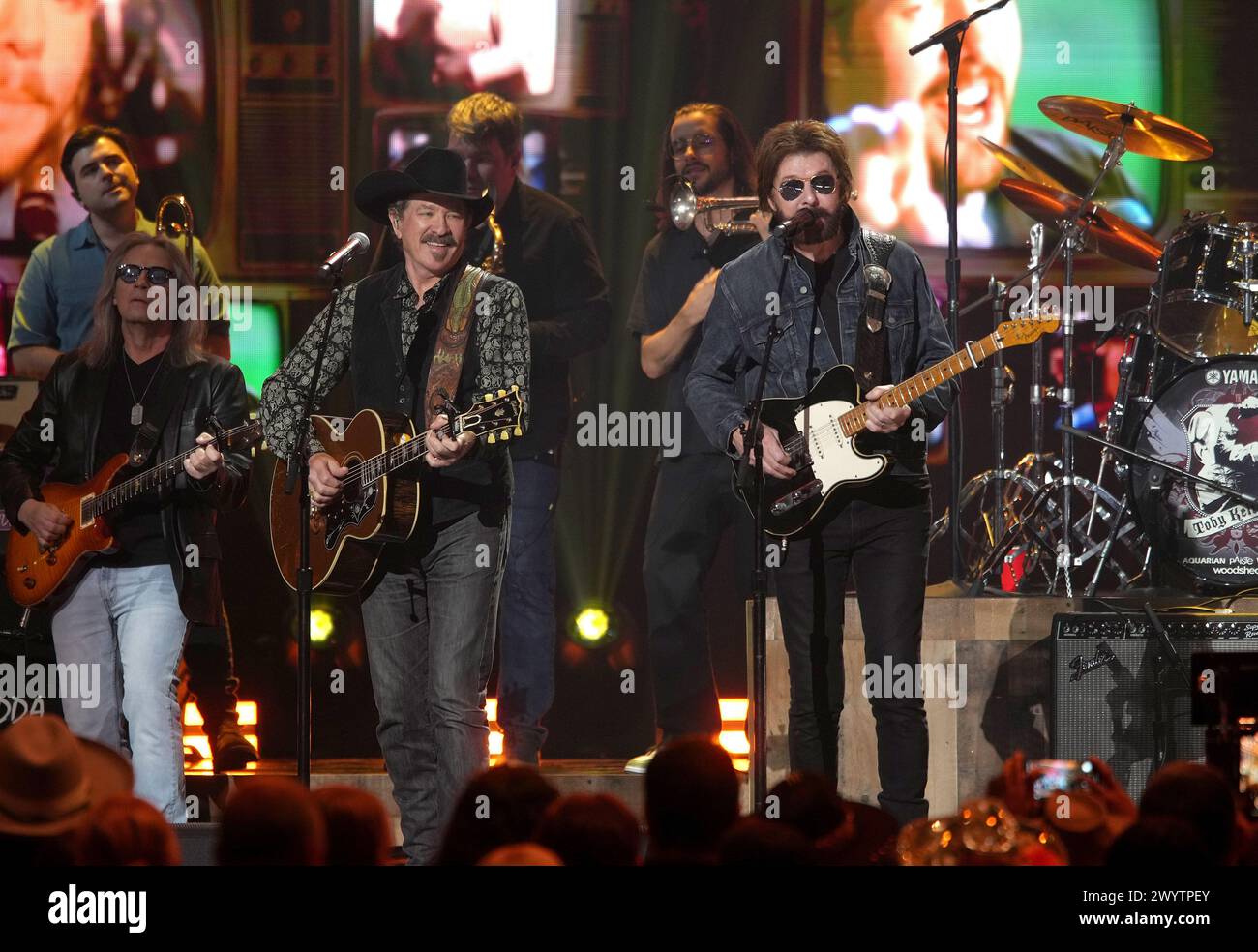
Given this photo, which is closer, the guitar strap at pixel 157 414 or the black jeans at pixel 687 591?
the guitar strap at pixel 157 414

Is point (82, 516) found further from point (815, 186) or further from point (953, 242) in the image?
point (953, 242)

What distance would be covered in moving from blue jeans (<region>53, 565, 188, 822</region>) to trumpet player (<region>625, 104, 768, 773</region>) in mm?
1991

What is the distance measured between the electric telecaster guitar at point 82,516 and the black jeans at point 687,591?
180 cm

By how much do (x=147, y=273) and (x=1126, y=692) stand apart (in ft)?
13.2

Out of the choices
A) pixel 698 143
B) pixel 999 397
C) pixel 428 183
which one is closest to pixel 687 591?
pixel 999 397

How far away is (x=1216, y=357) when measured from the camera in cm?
718

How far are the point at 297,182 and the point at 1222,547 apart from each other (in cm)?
453

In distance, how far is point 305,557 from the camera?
568cm

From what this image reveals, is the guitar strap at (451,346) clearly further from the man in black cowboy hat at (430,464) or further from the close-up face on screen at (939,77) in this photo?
the close-up face on screen at (939,77)

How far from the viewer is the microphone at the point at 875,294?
18.5ft

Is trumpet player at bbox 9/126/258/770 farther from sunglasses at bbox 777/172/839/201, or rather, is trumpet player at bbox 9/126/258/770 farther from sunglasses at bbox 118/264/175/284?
sunglasses at bbox 777/172/839/201

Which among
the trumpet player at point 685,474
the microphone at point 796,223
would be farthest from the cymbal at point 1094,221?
the microphone at point 796,223
